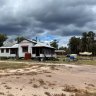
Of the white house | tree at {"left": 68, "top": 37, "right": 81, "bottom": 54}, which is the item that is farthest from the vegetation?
the white house

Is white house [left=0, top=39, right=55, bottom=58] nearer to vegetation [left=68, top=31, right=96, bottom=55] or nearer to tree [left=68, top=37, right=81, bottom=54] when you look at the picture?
vegetation [left=68, top=31, right=96, bottom=55]

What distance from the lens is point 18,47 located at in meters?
62.7

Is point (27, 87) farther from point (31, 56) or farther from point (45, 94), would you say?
point (31, 56)

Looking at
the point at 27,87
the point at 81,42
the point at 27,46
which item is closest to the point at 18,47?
the point at 27,46

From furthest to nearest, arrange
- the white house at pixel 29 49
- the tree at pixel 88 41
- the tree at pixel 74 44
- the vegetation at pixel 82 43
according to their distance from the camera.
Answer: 1. the tree at pixel 74 44
2. the vegetation at pixel 82 43
3. the tree at pixel 88 41
4. the white house at pixel 29 49

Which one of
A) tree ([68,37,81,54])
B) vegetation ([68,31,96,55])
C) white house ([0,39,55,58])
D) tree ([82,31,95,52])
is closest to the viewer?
white house ([0,39,55,58])

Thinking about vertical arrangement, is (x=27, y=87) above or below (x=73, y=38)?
below

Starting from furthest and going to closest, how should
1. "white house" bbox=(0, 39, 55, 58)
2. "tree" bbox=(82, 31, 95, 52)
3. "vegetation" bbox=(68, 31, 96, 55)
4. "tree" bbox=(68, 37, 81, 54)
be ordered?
1. "tree" bbox=(68, 37, 81, 54)
2. "vegetation" bbox=(68, 31, 96, 55)
3. "tree" bbox=(82, 31, 95, 52)
4. "white house" bbox=(0, 39, 55, 58)

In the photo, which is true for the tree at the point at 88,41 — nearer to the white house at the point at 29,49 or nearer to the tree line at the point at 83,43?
the tree line at the point at 83,43

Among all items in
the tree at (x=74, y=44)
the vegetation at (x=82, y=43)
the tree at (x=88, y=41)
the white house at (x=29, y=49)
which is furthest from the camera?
the tree at (x=74, y=44)

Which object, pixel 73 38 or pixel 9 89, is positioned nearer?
pixel 9 89

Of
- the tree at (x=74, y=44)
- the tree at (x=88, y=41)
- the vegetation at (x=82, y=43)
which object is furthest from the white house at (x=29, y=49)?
the tree at (x=74, y=44)

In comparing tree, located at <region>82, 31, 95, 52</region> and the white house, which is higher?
tree, located at <region>82, 31, 95, 52</region>

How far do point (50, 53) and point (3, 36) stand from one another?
167ft
